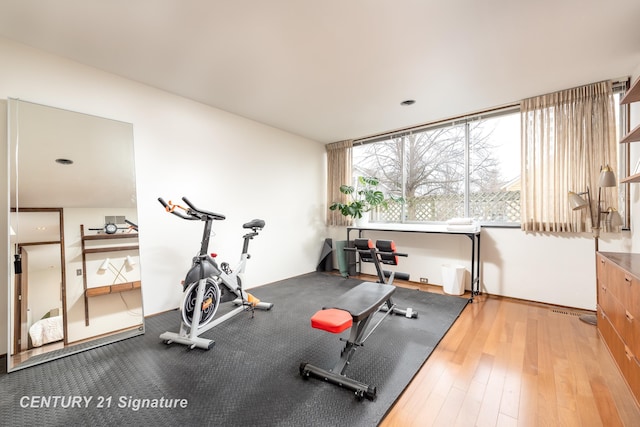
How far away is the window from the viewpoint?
3.59m

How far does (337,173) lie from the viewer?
5.15 m

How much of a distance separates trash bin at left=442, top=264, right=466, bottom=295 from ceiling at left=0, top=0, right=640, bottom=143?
2.21 m

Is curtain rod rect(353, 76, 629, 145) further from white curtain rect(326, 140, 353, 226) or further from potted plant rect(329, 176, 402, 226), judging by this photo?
potted plant rect(329, 176, 402, 226)

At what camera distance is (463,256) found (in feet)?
12.5

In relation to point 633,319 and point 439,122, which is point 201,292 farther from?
point 439,122

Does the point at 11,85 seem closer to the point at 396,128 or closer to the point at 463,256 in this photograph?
the point at 396,128

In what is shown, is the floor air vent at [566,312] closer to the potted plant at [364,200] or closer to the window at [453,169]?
the window at [453,169]

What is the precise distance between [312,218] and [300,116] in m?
1.92

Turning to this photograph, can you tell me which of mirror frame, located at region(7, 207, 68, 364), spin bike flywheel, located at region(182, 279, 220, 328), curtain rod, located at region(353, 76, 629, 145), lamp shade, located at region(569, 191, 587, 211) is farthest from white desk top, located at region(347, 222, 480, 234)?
mirror frame, located at region(7, 207, 68, 364)

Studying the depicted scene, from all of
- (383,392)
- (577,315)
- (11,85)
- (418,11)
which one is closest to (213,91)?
(11,85)

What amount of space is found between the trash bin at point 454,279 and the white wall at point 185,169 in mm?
Result: 2364

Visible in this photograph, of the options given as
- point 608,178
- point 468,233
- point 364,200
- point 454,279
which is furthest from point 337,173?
point 608,178

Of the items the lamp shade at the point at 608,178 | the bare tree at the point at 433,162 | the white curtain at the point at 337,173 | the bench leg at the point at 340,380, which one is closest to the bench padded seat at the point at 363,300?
the bench leg at the point at 340,380

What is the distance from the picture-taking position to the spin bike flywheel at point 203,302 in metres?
2.35
